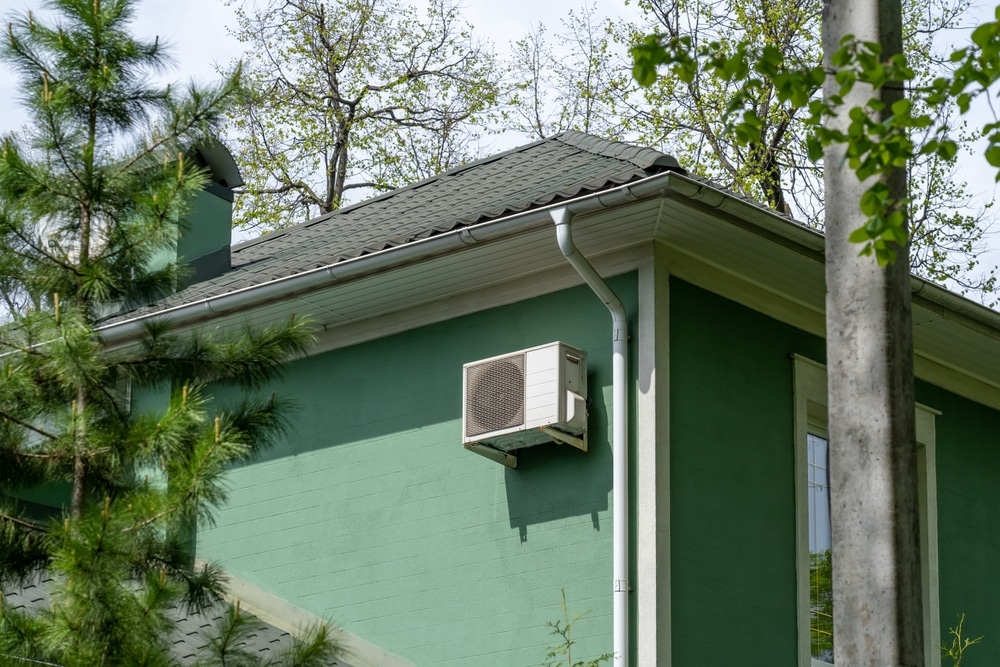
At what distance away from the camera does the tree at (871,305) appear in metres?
4.16

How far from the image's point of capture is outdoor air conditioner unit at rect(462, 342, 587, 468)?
28.1ft

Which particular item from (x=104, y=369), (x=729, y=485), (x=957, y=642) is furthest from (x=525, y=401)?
(x=957, y=642)

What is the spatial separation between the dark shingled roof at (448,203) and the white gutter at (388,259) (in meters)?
0.07

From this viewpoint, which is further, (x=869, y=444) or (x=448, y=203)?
(x=448, y=203)

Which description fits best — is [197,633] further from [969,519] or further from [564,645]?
[969,519]

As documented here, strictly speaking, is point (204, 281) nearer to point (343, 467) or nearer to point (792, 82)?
point (343, 467)

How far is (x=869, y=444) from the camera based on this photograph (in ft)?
14.0

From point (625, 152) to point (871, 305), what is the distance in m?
5.22

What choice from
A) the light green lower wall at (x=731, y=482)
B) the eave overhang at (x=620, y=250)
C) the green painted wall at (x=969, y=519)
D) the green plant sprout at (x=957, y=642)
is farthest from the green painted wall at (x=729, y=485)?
the green painted wall at (x=969, y=519)

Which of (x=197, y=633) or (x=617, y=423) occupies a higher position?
(x=617, y=423)

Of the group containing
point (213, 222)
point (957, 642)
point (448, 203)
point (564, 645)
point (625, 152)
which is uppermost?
point (213, 222)

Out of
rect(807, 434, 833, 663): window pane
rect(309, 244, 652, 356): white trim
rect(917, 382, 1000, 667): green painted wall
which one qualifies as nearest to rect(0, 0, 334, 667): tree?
rect(309, 244, 652, 356): white trim

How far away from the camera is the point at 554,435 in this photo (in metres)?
8.60

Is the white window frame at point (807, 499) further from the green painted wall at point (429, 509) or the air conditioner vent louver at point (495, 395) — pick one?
the air conditioner vent louver at point (495, 395)
